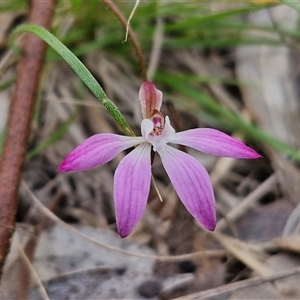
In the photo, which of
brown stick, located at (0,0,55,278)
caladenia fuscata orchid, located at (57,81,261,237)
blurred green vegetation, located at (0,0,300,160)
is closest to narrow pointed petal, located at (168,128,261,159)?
caladenia fuscata orchid, located at (57,81,261,237)

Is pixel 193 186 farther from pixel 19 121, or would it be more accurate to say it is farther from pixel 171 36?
pixel 171 36

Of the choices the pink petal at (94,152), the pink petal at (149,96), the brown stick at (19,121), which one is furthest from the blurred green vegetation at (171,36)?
the pink petal at (94,152)

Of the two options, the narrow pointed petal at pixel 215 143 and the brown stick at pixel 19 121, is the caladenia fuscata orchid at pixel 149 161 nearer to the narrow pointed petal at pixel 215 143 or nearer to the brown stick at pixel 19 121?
the narrow pointed petal at pixel 215 143

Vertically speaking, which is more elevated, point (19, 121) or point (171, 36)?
point (171, 36)

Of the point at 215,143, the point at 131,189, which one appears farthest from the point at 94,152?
the point at 215,143

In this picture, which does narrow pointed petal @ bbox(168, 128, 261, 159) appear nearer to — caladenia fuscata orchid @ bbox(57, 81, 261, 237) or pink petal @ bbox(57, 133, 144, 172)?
caladenia fuscata orchid @ bbox(57, 81, 261, 237)
